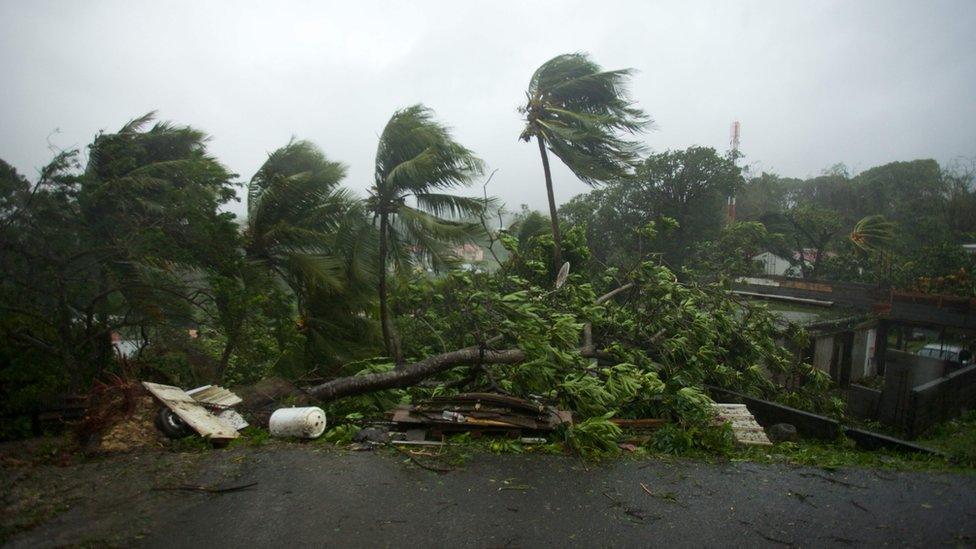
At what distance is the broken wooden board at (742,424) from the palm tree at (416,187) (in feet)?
12.1

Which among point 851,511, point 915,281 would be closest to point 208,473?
point 851,511

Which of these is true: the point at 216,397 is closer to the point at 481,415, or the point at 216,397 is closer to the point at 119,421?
the point at 119,421

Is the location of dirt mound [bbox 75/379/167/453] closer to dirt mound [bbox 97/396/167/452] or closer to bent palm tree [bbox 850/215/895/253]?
dirt mound [bbox 97/396/167/452]

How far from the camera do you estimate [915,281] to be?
14.6 meters

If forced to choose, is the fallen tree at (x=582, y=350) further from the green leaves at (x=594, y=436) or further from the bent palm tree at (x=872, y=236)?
the bent palm tree at (x=872, y=236)

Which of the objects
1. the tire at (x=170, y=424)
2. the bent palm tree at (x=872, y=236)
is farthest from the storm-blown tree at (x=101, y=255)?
the bent palm tree at (x=872, y=236)

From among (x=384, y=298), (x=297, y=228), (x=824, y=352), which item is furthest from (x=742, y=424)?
(x=824, y=352)

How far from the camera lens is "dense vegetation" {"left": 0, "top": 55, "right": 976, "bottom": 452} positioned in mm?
6367

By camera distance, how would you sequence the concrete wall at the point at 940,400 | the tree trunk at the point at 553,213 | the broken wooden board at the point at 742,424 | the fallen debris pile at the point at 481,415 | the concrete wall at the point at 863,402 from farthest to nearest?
the tree trunk at the point at 553,213
the concrete wall at the point at 863,402
the concrete wall at the point at 940,400
the broken wooden board at the point at 742,424
the fallen debris pile at the point at 481,415

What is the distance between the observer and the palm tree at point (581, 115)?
9.84 meters

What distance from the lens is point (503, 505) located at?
12.4ft

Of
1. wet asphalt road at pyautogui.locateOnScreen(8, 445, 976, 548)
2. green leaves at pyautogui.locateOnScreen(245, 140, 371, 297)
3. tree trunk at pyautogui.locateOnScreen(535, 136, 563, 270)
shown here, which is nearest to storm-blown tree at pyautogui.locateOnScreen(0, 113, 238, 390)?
green leaves at pyautogui.locateOnScreen(245, 140, 371, 297)

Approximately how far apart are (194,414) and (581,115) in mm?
7429

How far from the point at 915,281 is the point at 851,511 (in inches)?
554
